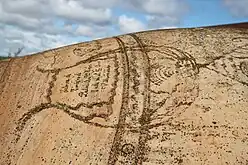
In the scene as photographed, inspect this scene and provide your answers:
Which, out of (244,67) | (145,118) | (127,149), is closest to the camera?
(127,149)

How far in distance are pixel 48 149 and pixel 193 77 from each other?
1.01 metres

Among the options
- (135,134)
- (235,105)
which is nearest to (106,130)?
(135,134)

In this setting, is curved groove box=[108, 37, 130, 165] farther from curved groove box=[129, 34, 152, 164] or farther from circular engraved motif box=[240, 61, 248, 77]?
circular engraved motif box=[240, 61, 248, 77]

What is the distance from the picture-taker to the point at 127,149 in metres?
2.40

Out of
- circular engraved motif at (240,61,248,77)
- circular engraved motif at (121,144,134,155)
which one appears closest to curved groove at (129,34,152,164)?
circular engraved motif at (121,144,134,155)

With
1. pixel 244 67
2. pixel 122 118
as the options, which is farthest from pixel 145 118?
pixel 244 67

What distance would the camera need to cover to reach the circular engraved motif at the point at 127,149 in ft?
7.83

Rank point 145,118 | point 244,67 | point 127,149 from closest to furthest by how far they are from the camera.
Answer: point 127,149 < point 145,118 < point 244,67

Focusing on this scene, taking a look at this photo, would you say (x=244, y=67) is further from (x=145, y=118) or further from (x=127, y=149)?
(x=127, y=149)

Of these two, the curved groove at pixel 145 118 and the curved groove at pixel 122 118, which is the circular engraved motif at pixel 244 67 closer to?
the curved groove at pixel 145 118

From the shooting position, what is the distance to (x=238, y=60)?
9.27 ft

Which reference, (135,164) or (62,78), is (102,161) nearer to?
(135,164)

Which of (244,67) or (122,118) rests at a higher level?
(244,67)

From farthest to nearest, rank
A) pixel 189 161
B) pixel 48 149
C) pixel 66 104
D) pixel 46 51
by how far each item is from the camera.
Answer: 1. pixel 46 51
2. pixel 66 104
3. pixel 48 149
4. pixel 189 161
